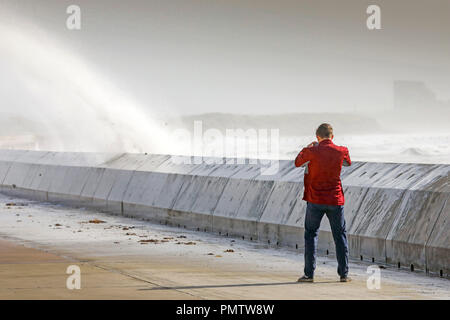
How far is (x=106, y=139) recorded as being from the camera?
27438 mm

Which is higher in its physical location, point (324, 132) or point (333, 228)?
point (324, 132)

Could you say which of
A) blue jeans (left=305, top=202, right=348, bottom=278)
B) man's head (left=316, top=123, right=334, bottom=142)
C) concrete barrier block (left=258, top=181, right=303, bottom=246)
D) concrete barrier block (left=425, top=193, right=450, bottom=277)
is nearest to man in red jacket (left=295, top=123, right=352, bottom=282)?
blue jeans (left=305, top=202, right=348, bottom=278)

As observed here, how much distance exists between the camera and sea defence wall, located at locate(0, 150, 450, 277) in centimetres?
1152

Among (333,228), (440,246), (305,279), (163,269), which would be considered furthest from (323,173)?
(163,269)

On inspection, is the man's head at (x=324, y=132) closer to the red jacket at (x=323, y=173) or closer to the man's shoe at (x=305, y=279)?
the red jacket at (x=323, y=173)

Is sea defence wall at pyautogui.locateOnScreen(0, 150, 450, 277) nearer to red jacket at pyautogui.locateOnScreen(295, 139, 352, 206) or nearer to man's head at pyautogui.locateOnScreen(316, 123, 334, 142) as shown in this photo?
red jacket at pyautogui.locateOnScreen(295, 139, 352, 206)

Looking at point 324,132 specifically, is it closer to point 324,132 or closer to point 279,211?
point 324,132

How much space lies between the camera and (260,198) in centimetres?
1461

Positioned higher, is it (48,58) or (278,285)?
(48,58)

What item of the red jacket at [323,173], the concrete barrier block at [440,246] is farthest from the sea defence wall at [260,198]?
the red jacket at [323,173]

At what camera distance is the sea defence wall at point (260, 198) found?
11.5 metres
